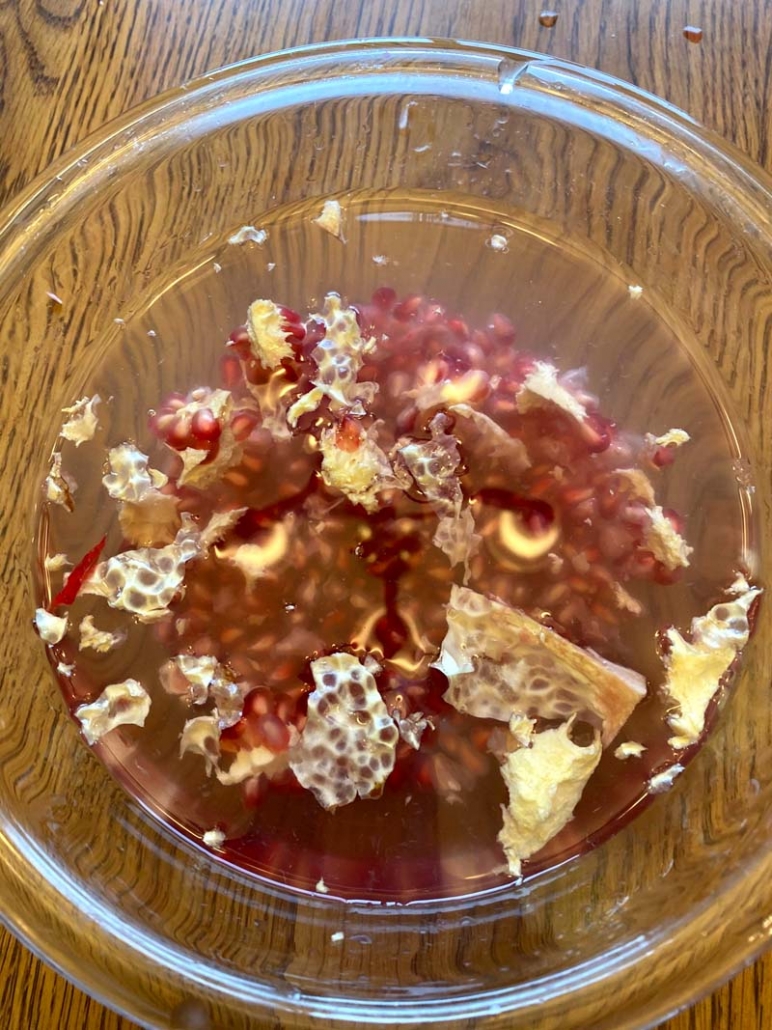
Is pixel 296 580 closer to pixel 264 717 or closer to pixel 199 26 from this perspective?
pixel 264 717

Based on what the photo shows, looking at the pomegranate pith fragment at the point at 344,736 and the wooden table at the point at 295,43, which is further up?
the wooden table at the point at 295,43

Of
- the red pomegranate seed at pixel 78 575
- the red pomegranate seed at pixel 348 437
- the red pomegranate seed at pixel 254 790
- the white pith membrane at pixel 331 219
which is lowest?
the red pomegranate seed at pixel 254 790

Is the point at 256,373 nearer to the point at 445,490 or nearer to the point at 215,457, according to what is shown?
the point at 215,457

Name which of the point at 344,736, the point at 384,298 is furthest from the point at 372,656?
the point at 384,298

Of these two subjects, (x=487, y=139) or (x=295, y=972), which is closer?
(x=295, y=972)

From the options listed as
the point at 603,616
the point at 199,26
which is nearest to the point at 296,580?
the point at 603,616

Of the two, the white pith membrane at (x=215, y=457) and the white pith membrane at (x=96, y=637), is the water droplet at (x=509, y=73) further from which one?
the white pith membrane at (x=96, y=637)

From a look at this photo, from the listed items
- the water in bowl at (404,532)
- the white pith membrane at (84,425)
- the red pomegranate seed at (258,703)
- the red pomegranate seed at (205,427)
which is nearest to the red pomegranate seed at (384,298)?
the water in bowl at (404,532)

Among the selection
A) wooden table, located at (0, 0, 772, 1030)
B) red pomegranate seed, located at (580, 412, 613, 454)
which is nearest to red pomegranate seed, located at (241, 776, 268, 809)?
red pomegranate seed, located at (580, 412, 613, 454)
